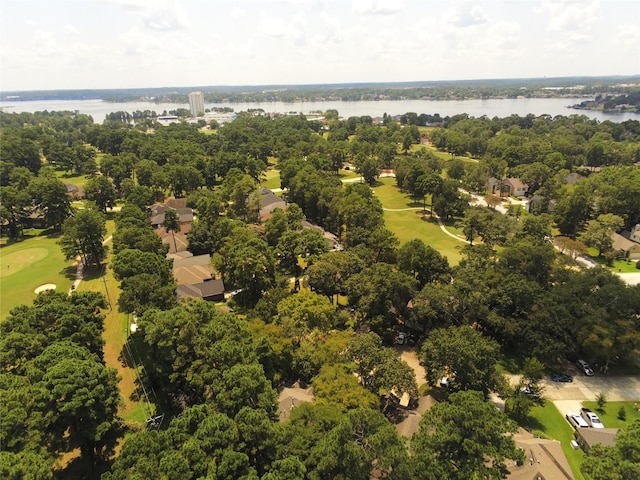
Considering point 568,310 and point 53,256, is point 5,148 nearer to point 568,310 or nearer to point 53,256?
point 53,256

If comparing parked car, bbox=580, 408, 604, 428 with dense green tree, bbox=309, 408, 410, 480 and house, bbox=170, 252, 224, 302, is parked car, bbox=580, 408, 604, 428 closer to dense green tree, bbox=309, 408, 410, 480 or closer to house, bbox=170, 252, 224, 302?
dense green tree, bbox=309, 408, 410, 480

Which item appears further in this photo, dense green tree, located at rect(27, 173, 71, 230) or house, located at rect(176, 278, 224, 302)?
dense green tree, located at rect(27, 173, 71, 230)

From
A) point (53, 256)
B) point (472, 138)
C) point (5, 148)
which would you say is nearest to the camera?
point (53, 256)

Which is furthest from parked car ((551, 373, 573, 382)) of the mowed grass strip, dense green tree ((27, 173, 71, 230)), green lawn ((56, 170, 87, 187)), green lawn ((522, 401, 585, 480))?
green lawn ((56, 170, 87, 187))

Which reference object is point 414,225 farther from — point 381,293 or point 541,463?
point 541,463

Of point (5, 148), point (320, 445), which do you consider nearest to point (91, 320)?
point (320, 445)

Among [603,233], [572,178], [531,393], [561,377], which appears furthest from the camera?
[572,178]

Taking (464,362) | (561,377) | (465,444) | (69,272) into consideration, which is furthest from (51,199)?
(561,377)
